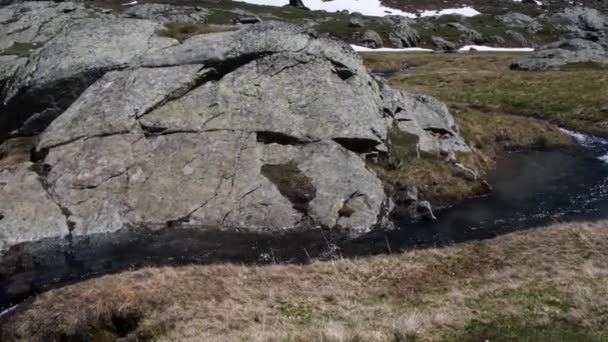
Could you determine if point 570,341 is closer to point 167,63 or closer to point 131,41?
point 167,63

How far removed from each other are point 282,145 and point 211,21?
148m

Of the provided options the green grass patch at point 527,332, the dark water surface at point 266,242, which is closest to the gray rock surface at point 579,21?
the dark water surface at point 266,242

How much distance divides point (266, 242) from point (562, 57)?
8890cm

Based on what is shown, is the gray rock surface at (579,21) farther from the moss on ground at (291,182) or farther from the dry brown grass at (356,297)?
the dry brown grass at (356,297)

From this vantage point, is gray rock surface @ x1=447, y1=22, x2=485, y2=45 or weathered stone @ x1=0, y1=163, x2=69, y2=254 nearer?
weathered stone @ x1=0, y1=163, x2=69, y2=254

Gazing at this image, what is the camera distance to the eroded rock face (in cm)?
3272

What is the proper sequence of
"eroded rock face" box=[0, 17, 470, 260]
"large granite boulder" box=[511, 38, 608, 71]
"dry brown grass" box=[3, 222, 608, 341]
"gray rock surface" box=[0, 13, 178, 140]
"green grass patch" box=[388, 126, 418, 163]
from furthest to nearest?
1. "large granite boulder" box=[511, 38, 608, 71]
2. "gray rock surface" box=[0, 13, 178, 140]
3. "green grass patch" box=[388, 126, 418, 163]
4. "eroded rock face" box=[0, 17, 470, 260]
5. "dry brown grass" box=[3, 222, 608, 341]

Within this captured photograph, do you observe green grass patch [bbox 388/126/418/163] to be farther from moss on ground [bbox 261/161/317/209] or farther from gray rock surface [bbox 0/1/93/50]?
gray rock surface [bbox 0/1/93/50]

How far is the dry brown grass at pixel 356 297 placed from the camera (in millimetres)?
18344

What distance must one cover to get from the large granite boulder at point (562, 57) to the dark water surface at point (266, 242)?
67.9 m

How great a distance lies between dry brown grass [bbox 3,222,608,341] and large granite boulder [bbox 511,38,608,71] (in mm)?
78903

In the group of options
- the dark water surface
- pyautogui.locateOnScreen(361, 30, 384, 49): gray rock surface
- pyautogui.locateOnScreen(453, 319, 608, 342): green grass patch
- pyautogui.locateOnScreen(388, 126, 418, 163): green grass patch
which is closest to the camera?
pyautogui.locateOnScreen(453, 319, 608, 342): green grass patch

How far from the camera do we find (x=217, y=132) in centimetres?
3750

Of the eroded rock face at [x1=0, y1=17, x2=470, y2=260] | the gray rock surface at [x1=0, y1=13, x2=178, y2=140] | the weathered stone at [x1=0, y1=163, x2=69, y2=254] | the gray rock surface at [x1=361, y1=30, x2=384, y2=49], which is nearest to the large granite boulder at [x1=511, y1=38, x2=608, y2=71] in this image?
the gray rock surface at [x1=361, y1=30, x2=384, y2=49]
